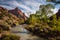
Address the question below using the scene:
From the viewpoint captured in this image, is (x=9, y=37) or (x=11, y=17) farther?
(x=11, y=17)

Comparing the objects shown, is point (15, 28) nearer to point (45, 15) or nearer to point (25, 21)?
point (25, 21)

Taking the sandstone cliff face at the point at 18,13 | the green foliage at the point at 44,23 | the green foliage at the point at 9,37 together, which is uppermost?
the sandstone cliff face at the point at 18,13

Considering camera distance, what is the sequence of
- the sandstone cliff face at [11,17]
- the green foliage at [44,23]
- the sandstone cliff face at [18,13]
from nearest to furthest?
1. the green foliage at [44,23]
2. the sandstone cliff face at [11,17]
3. the sandstone cliff face at [18,13]

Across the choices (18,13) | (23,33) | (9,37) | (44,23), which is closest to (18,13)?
(18,13)

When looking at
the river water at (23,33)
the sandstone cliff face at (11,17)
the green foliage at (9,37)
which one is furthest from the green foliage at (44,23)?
the green foliage at (9,37)

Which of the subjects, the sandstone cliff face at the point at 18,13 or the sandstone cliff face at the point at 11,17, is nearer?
the sandstone cliff face at the point at 11,17

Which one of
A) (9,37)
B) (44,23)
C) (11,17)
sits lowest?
(9,37)

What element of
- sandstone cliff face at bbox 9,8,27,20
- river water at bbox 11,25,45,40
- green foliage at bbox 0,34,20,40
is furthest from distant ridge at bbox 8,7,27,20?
green foliage at bbox 0,34,20,40

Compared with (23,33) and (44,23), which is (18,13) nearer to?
(23,33)

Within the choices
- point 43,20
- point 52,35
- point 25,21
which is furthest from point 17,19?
point 52,35

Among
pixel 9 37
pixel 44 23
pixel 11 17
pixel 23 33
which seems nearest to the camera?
pixel 9 37

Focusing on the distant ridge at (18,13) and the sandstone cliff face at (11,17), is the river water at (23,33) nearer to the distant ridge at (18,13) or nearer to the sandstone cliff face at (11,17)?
the sandstone cliff face at (11,17)

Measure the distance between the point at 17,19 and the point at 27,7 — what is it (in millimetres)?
686

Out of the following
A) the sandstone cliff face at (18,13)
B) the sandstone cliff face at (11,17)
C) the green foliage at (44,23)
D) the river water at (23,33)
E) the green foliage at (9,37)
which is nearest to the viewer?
the green foliage at (9,37)
